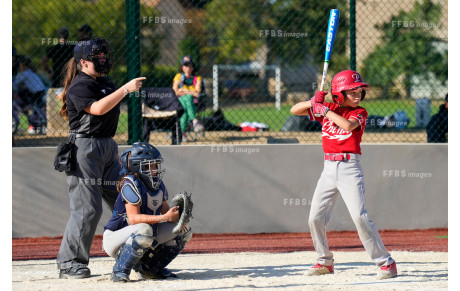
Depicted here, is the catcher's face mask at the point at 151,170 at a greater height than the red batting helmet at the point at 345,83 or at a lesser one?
lesser

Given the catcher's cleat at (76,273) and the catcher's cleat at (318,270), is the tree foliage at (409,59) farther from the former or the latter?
the catcher's cleat at (76,273)

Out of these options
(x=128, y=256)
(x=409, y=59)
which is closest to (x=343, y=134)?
(x=128, y=256)

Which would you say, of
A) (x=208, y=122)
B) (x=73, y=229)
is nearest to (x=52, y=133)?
(x=208, y=122)

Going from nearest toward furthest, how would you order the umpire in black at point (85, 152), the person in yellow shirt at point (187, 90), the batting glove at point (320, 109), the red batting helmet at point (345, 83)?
1. the batting glove at point (320, 109)
2. the red batting helmet at point (345, 83)
3. the umpire in black at point (85, 152)
4. the person in yellow shirt at point (187, 90)

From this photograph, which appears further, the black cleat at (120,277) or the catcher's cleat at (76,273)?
the catcher's cleat at (76,273)

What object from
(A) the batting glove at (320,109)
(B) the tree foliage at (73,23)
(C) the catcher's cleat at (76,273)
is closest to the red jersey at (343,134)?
(A) the batting glove at (320,109)

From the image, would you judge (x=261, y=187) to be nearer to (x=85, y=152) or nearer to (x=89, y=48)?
(x=85, y=152)

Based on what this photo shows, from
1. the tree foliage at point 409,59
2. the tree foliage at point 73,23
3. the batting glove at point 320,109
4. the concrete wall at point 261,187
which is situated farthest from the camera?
the tree foliage at point 409,59

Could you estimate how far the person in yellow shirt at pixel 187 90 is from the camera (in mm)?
9586

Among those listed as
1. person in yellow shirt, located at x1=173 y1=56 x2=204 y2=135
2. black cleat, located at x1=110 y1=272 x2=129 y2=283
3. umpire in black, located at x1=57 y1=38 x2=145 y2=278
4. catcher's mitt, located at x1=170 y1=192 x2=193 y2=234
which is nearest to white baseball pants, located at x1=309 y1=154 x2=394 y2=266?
catcher's mitt, located at x1=170 y1=192 x2=193 y2=234

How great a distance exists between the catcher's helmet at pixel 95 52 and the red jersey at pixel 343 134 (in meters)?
1.75

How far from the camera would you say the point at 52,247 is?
729 cm

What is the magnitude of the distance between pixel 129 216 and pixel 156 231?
0.24 meters

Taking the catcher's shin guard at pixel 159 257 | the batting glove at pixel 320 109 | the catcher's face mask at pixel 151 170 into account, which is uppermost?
the batting glove at pixel 320 109
